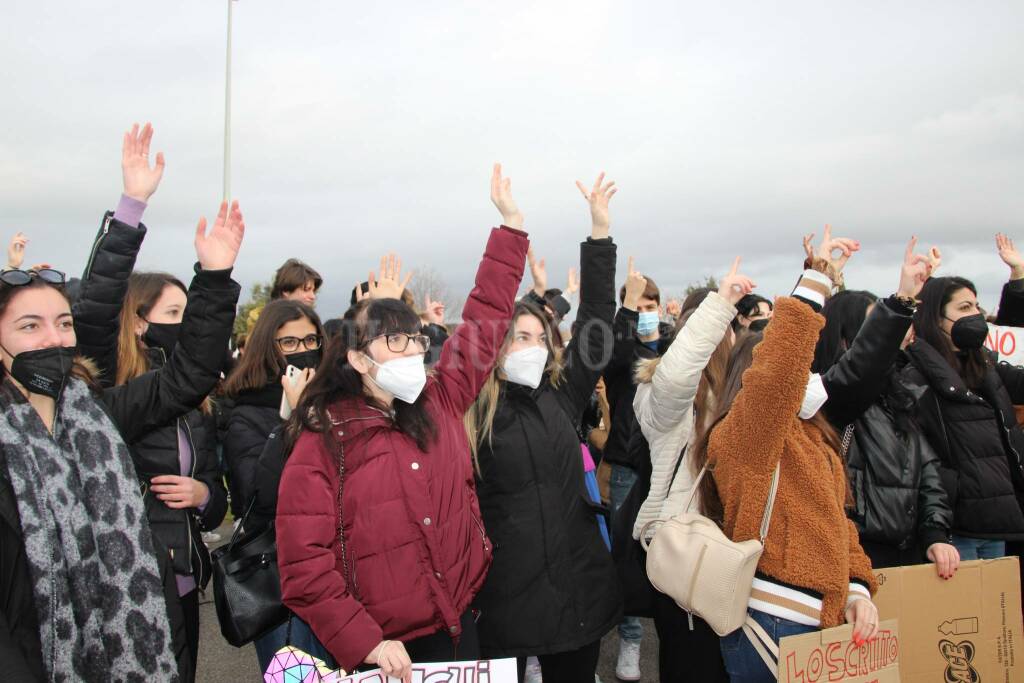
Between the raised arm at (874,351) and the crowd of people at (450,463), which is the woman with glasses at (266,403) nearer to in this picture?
the crowd of people at (450,463)

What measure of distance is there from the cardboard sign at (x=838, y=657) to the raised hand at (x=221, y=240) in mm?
2352

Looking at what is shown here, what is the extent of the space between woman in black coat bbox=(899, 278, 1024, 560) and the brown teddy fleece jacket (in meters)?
1.31

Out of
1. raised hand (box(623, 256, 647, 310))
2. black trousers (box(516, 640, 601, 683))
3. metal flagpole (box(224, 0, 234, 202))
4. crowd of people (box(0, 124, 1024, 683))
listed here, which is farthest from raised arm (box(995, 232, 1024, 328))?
metal flagpole (box(224, 0, 234, 202))

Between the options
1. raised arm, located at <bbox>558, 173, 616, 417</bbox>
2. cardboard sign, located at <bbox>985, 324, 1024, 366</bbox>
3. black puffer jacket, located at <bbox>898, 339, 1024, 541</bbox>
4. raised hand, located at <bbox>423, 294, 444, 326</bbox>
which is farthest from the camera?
raised hand, located at <bbox>423, 294, 444, 326</bbox>

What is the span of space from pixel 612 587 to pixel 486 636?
1.84 ft

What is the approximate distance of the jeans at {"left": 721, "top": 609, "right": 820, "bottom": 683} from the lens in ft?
8.27

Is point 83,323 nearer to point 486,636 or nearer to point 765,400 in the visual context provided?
point 486,636

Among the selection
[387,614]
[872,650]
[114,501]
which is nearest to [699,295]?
[872,650]

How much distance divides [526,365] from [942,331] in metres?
2.58

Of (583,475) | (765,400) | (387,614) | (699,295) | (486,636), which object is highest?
(699,295)

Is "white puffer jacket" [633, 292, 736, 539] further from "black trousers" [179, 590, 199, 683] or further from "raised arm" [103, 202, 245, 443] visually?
"black trousers" [179, 590, 199, 683]

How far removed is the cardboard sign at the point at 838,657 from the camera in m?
2.38

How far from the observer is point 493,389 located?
320 cm

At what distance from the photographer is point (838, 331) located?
368 cm
